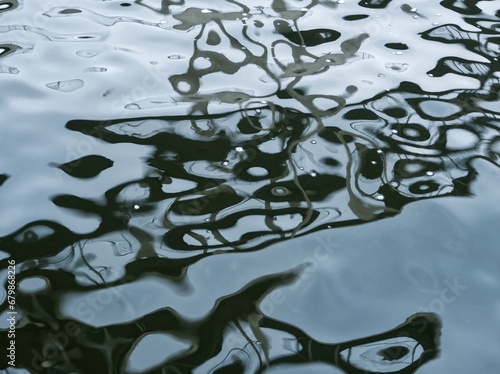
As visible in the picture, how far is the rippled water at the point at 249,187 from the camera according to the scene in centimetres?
166

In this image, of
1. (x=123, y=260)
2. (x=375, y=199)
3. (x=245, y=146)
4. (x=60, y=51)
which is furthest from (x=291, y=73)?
(x=123, y=260)

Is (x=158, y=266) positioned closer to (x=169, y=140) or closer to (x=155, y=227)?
(x=155, y=227)

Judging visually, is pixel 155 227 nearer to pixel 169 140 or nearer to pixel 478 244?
pixel 169 140

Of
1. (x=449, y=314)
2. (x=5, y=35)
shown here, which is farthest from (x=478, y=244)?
(x=5, y=35)

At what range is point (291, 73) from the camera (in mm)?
2623

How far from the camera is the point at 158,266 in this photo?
1821 mm

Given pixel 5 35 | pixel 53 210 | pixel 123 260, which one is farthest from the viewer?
pixel 5 35

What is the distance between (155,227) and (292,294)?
483 mm

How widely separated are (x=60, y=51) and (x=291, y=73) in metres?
1.01

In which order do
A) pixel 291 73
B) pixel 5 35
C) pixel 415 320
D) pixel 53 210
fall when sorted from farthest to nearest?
1. pixel 5 35
2. pixel 291 73
3. pixel 53 210
4. pixel 415 320

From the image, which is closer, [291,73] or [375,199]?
[375,199]

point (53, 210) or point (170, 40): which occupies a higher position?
point (170, 40)

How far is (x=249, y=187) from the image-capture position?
2.09 m

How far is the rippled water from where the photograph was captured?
166 centimetres
